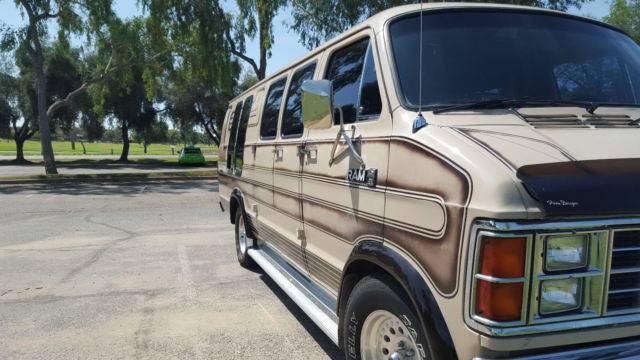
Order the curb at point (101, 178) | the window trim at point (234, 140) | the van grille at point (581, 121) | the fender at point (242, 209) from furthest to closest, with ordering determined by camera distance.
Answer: the curb at point (101, 178)
the window trim at point (234, 140)
the fender at point (242, 209)
the van grille at point (581, 121)

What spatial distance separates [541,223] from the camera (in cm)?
188

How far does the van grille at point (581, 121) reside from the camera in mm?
2439

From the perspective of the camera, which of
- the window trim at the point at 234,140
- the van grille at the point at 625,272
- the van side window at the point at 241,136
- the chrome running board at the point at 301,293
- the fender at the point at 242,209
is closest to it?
the van grille at the point at 625,272

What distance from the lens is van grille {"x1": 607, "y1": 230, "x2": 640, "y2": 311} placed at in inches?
79.1

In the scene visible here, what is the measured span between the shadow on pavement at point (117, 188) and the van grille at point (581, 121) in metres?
14.1

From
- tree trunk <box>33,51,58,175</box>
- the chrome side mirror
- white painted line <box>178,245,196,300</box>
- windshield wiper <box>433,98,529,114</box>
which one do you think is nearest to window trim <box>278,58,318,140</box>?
the chrome side mirror

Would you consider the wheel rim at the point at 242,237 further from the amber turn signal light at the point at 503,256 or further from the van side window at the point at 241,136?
the amber turn signal light at the point at 503,256

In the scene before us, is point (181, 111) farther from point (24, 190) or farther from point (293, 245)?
point (293, 245)

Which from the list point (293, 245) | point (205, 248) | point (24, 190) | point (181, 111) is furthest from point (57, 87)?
point (293, 245)

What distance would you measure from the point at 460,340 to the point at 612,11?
28527mm

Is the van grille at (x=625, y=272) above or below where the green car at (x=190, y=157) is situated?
above

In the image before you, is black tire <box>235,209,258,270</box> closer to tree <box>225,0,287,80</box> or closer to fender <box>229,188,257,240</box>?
fender <box>229,188,257,240</box>

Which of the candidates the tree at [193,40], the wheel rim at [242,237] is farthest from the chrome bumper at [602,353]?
the tree at [193,40]

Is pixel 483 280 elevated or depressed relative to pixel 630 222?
depressed
